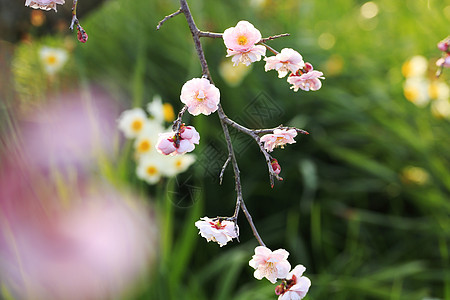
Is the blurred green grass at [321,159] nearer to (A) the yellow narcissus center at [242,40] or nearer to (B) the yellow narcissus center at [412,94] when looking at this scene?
(B) the yellow narcissus center at [412,94]

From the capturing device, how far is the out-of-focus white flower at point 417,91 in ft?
6.00

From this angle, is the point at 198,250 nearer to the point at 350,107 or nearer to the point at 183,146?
the point at 350,107

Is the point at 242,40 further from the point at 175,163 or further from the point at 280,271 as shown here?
the point at 175,163

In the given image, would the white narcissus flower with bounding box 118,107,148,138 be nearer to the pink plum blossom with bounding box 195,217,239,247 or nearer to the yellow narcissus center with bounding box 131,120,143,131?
the yellow narcissus center with bounding box 131,120,143,131

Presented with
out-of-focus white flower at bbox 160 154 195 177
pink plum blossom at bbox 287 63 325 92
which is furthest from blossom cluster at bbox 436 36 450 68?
out-of-focus white flower at bbox 160 154 195 177

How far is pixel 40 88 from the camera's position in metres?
1.66

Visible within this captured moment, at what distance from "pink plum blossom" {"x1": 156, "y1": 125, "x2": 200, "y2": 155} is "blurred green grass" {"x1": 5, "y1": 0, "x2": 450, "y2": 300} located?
866mm

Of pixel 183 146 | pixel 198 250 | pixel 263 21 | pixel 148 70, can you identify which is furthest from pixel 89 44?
pixel 183 146

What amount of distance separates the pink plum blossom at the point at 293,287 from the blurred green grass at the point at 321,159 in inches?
31.8

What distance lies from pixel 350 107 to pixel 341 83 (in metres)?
0.24

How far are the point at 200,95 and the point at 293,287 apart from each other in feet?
0.69

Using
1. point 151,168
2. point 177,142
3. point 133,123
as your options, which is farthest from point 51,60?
point 177,142

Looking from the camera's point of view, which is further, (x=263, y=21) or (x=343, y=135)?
(x=263, y=21)

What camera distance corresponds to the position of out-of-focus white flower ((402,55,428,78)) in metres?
1.88
